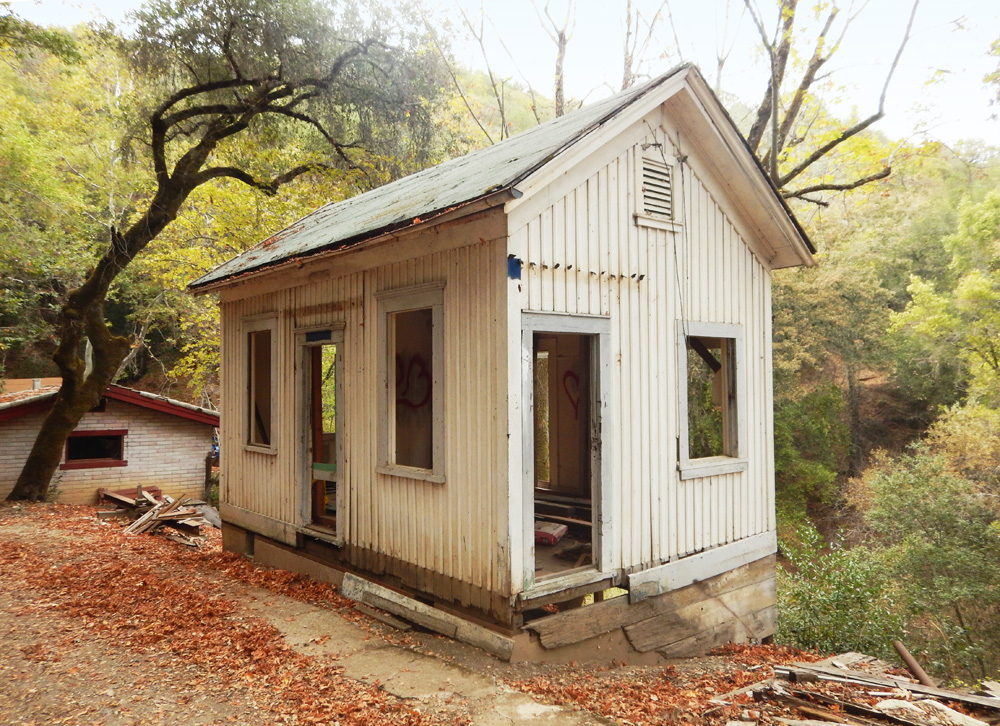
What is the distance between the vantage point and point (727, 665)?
24.0 feet

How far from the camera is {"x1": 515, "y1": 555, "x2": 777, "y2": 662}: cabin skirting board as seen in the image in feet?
20.3

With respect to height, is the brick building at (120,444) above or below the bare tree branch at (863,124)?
below

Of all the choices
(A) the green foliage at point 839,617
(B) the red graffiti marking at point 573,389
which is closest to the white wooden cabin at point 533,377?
(B) the red graffiti marking at point 573,389

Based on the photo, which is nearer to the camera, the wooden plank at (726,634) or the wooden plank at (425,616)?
the wooden plank at (425,616)

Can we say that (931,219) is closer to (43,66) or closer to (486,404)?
(486,404)

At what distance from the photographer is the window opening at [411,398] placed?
7504 mm

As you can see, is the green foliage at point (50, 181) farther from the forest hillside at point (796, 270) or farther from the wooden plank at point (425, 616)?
the wooden plank at point (425, 616)

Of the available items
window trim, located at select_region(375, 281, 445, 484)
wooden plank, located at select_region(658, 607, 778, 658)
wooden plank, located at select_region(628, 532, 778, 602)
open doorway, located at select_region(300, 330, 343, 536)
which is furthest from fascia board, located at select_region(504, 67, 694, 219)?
wooden plank, located at select_region(658, 607, 778, 658)

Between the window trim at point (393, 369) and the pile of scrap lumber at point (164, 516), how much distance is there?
8138 mm

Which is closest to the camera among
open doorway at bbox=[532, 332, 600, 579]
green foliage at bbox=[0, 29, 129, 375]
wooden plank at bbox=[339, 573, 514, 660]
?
wooden plank at bbox=[339, 573, 514, 660]

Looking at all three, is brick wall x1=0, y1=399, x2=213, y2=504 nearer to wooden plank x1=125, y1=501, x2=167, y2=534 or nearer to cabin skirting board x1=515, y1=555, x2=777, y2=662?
wooden plank x1=125, y1=501, x2=167, y2=534

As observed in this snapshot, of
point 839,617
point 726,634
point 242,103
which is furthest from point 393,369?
point 242,103

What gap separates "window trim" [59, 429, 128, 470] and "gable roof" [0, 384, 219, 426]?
985 millimetres

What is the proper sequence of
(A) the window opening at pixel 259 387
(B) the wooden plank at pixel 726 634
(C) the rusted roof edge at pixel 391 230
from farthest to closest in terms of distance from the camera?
(A) the window opening at pixel 259 387 → (B) the wooden plank at pixel 726 634 → (C) the rusted roof edge at pixel 391 230
